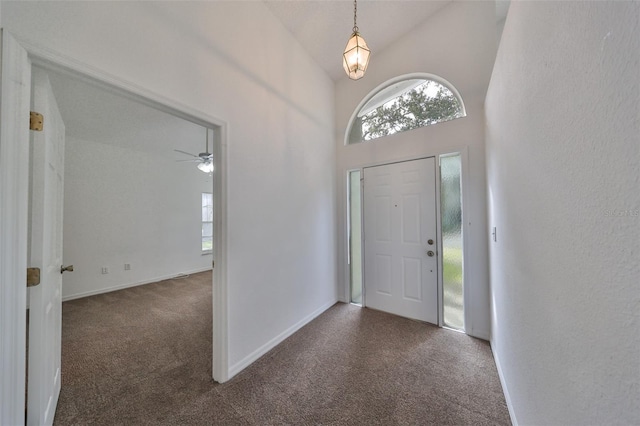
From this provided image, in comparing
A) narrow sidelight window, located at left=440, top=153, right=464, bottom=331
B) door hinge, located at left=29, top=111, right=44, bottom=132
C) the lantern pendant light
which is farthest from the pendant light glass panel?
door hinge, located at left=29, top=111, right=44, bottom=132

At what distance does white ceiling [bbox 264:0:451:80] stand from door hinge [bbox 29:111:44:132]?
2112 millimetres

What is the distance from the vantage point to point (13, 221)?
100cm

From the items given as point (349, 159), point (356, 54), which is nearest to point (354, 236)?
point (349, 159)

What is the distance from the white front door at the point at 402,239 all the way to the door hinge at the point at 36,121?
2.86 m

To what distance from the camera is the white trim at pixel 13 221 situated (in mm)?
976

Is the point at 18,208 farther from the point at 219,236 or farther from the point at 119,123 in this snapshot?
the point at 119,123

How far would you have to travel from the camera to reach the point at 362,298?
125 inches

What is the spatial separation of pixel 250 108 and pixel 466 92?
7.46 ft

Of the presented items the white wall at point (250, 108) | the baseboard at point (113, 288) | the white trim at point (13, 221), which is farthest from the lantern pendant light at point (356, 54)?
the baseboard at point (113, 288)

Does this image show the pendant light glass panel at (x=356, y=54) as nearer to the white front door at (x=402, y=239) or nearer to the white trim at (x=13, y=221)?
the white front door at (x=402, y=239)

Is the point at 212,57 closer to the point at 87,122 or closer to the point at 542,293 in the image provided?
the point at 542,293

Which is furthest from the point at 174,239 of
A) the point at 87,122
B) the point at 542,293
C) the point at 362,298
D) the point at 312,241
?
the point at 542,293

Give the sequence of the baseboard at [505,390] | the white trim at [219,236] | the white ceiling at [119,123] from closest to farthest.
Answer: the baseboard at [505,390]
the white trim at [219,236]
the white ceiling at [119,123]

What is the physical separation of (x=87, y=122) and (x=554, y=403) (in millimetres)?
5817
